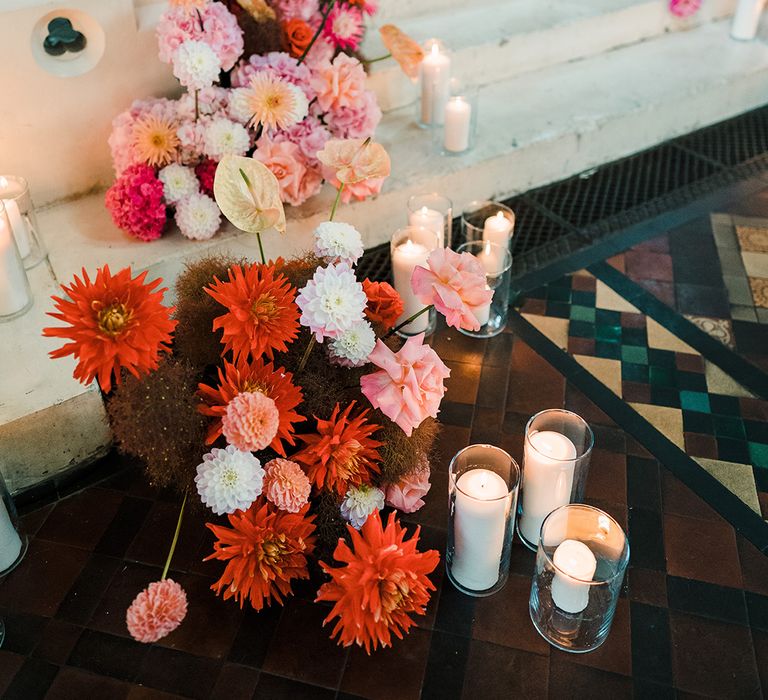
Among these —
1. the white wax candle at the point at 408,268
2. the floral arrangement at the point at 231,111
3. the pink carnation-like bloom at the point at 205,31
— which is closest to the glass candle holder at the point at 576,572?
the white wax candle at the point at 408,268

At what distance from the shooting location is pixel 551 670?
0.98m

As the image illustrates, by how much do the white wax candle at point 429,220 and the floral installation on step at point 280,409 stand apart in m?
0.36

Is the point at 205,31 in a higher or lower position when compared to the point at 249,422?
higher

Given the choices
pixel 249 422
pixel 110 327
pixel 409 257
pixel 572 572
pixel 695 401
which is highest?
pixel 110 327

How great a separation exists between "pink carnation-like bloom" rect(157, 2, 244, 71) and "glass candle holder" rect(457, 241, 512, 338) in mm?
555

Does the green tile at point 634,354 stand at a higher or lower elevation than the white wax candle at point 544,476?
lower

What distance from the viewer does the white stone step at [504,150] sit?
4.08 feet

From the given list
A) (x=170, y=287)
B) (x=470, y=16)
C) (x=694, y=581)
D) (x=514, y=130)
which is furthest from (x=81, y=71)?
(x=694, y=581)

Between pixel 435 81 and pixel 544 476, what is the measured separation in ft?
3.68

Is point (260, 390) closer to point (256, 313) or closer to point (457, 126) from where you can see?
point (256, 313)

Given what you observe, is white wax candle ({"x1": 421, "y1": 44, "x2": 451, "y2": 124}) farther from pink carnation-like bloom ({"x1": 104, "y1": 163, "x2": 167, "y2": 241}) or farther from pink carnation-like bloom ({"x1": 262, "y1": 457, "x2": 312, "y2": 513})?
pink carnation-like bloom ({"x1": 262, "y1": 457, "x2": 312, "y2": 513})

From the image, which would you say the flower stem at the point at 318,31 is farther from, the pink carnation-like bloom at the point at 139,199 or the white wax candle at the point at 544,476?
the white wax candle at the point at 544,476

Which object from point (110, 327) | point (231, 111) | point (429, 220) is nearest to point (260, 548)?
point (110, 327)

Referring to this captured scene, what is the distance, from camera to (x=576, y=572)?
0.97m
